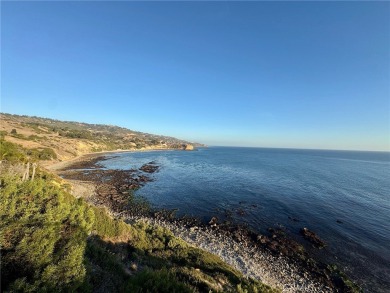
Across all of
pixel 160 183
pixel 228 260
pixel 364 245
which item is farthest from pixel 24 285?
pixel 160 183

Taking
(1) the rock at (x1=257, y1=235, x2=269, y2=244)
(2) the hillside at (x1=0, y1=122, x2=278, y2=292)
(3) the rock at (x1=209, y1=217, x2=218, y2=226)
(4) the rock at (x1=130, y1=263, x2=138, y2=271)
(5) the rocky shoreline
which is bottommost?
(5) the rocky shoreline

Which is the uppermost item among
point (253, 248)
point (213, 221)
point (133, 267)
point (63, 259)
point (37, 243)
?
point (37, 243)

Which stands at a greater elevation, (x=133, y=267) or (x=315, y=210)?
(x=133, y=267)

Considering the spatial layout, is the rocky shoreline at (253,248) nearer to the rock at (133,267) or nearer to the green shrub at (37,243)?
the rock at (133,267)

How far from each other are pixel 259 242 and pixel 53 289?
17.4m

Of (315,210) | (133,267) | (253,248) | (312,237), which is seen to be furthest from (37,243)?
(315,210)

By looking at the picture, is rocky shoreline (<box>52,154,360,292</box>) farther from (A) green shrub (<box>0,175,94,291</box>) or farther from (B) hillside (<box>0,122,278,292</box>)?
(A) green shrub (<box>0,175,94,291</box>)

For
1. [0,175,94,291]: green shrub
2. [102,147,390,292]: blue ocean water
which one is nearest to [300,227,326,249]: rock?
[102,147,390,292]: blue ocean water

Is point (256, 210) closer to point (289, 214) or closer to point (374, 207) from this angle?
point (289, 214)

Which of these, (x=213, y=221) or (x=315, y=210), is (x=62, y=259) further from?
(x=315, y=210)

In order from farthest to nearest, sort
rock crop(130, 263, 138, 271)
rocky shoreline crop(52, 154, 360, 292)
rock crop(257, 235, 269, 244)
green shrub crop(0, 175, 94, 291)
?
rock crop(257, 235, 269, 244), rocky shoreline crop(52, 154, 360, 292), rock crop(130, 263, 138, 271), green shrub crop(0, 175, 94, 291)

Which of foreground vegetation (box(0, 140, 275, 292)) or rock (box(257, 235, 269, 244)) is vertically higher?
foreground vegetation (box(0, 140, 275, 292))

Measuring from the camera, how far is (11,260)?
557 cm

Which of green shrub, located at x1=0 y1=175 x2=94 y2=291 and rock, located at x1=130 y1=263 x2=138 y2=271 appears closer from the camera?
green shrub, located at x1=0 y1=175 x2=94 y2=291
